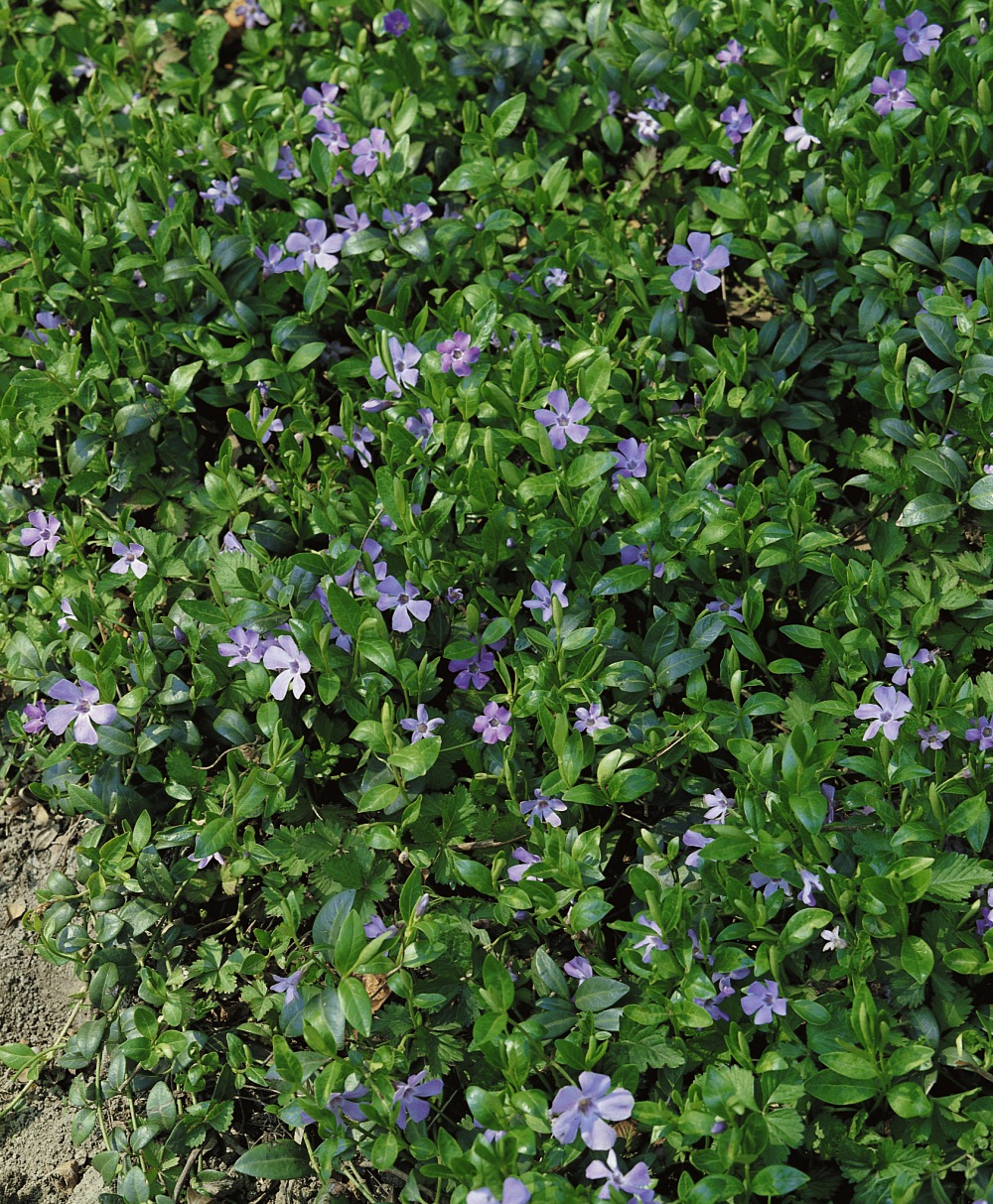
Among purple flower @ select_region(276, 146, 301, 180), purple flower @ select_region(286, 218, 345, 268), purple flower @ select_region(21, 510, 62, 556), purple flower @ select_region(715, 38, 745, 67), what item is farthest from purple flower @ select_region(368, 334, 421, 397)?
purple flower @ select_region(715, 38, 745, 67)

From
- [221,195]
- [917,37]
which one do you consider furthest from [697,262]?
[221,195]

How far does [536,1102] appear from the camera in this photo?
6.13ft

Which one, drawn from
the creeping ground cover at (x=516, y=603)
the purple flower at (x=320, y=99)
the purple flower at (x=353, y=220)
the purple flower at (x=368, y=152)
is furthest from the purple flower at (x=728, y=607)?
the purple flower at (x=320, y=99)

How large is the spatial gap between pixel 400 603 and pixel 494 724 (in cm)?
32

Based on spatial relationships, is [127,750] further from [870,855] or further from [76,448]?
[870,855]

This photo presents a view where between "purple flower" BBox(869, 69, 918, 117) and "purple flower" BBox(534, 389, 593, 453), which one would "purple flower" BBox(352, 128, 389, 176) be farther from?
"purple flower" BBox(869, 69, 918, 117)

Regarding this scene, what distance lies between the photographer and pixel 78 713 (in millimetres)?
2400

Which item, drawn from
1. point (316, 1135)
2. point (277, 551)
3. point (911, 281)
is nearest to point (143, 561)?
point (277, 551)

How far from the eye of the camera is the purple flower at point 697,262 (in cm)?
279

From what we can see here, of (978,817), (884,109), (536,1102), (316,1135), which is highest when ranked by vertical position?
(884,109)

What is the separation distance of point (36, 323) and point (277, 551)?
38.3 inches

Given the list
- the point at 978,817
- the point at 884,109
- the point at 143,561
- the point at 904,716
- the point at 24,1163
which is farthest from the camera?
the point at 884,109

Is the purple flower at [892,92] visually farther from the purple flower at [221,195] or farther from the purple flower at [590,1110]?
the purple flower at [590,1110]

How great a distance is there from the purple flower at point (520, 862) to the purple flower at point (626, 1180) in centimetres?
Answer: 51
